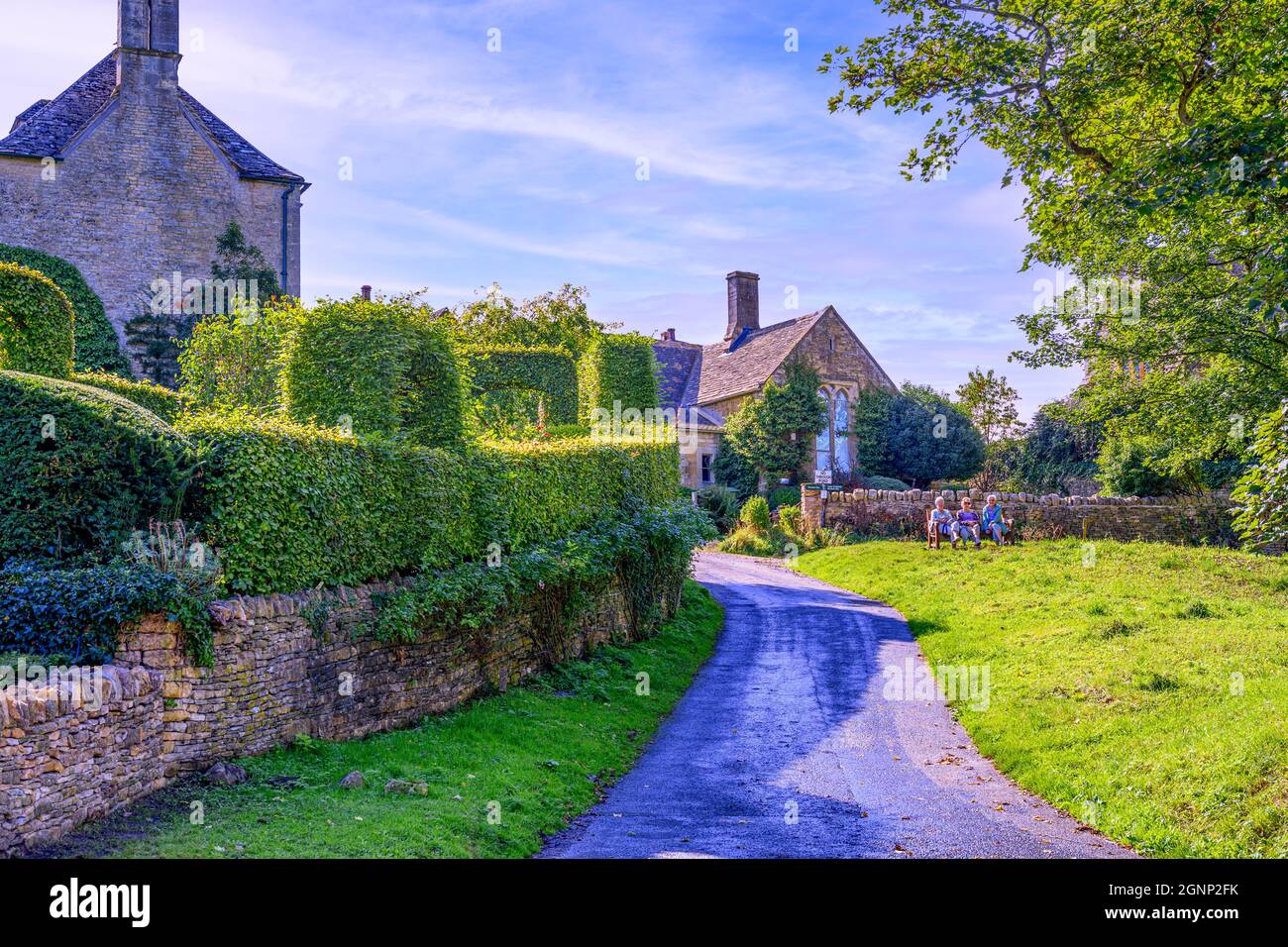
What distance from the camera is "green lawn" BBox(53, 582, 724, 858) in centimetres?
765

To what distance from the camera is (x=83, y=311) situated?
88.2 feet

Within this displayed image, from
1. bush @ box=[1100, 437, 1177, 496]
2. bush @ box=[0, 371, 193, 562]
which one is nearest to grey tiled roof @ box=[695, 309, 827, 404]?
bush @ box=[1100, 437, 1177, 496]

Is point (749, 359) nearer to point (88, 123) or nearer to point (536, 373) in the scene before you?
point (536, 373)

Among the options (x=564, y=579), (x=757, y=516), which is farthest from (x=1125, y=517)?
(x=564, y=579)

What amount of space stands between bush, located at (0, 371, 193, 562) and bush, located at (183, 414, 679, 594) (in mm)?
382

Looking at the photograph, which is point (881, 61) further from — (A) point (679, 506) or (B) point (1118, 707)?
(A) point (679, 506)

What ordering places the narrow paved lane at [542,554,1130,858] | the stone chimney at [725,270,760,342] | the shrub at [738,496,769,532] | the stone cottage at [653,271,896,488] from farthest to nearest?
the stone chimney at [725,270,760,342], the stone cottage at [653,271,896,488], the shrub at [738,496,769,532], the narrow paved lane at [542,554,1130,858]

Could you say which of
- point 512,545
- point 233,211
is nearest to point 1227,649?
point 512,545

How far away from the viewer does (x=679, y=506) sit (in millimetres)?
22578

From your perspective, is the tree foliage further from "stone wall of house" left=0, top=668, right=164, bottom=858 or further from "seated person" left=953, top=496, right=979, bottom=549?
"stone wall of house" left=0, top=668, right=164, bottom=858

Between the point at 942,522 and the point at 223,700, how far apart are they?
24.7m

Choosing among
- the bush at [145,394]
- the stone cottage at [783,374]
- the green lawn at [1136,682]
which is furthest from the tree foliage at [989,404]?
the bush at [145,394]
